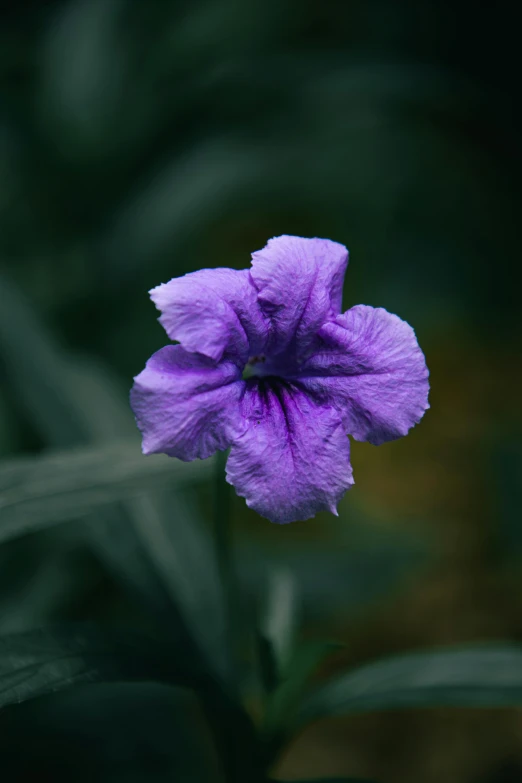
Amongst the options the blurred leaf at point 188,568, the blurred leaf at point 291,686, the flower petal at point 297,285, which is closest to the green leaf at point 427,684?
the blurred leaf at point 291,686

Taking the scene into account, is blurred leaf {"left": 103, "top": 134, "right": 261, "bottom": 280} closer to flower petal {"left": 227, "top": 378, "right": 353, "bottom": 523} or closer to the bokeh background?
the bokeh background

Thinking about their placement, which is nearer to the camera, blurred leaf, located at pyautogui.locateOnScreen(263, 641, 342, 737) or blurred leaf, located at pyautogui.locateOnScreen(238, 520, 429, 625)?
blurred leaf, located at pyautogui.locateOnScreen(263, 641, 342, 737)

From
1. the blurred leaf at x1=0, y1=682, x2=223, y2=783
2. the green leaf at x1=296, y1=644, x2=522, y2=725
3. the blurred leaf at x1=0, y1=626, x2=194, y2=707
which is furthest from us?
the blurred leaf at x1=0, y1=682, x2=223, y2=783

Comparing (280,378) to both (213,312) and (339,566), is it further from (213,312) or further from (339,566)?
(339,566)

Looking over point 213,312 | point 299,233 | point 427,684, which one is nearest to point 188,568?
point 427,684

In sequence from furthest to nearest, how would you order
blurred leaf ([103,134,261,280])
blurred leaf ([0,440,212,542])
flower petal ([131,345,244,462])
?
1. blurred leaf ([103,134,261,280])
2. blurred leaf ([0,440,212,542])
3. flower petal ([131,345,244,462])

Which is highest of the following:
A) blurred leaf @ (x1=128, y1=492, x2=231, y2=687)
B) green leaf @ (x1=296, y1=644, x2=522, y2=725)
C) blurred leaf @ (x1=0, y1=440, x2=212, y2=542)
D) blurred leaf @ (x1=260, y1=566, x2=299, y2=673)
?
blurred leaf @ (x1=0, y1=440, x2=212, y2=542)

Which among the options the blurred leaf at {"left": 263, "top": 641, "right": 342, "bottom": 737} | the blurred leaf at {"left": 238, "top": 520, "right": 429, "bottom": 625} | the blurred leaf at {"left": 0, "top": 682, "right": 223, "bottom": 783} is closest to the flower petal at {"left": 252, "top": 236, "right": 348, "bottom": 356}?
the blurred leaf at {"left": 263, "top": 641, "right": 342, "bottom": 737}
